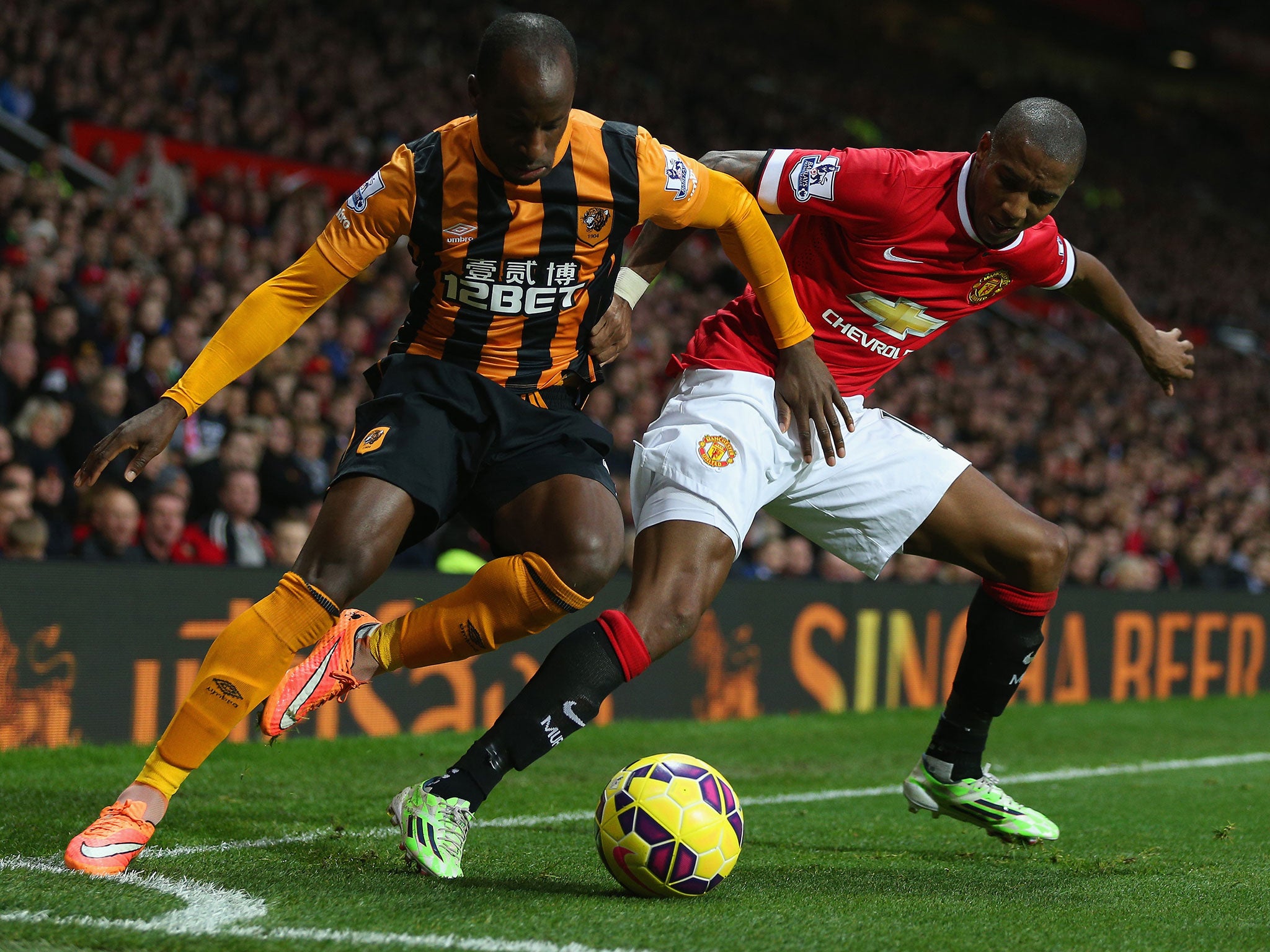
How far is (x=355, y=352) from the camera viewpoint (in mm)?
9617

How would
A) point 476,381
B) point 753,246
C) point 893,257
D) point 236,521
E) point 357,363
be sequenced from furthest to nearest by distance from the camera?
point 357,363 < point 236,521 < point 893,257 < point 753,246 < point 476,381

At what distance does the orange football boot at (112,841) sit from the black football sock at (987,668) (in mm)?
2354

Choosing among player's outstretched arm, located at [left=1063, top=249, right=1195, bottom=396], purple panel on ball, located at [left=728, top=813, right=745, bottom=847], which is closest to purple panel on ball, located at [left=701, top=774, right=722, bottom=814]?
purple panel on ball, located at [left=728, top=813, right=745, bottom=847]

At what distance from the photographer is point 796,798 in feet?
17.9

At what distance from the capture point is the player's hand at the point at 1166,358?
441 cm

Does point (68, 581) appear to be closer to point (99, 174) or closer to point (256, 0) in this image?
point (99, 174)

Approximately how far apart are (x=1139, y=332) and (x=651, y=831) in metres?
2.46

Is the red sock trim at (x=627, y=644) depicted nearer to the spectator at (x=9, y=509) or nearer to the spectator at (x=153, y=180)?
the spectator at (x=9, y=509)

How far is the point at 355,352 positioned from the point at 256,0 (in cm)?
628

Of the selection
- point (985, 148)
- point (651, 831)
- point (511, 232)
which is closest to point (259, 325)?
point (511, 232)

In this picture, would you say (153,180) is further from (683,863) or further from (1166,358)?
(683,863)

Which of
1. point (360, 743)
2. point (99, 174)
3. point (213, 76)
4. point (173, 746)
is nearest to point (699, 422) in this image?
point (173, 746)

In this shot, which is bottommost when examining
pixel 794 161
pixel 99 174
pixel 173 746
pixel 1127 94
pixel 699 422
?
pixel 173 746

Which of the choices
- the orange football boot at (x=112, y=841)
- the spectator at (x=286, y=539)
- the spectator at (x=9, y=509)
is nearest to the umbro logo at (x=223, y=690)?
the orange football boot at (x=112, y=841)
